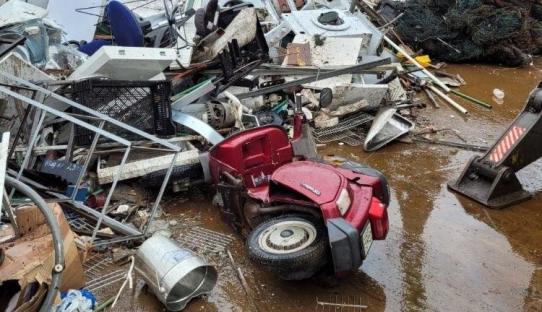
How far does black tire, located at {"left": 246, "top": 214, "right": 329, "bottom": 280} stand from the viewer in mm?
3555

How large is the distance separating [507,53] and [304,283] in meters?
8.02

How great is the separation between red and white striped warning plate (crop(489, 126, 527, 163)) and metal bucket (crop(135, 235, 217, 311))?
332 centimetres

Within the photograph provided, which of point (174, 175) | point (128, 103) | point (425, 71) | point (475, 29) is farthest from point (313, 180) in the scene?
point (475, 29)

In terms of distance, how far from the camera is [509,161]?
5.40 meters

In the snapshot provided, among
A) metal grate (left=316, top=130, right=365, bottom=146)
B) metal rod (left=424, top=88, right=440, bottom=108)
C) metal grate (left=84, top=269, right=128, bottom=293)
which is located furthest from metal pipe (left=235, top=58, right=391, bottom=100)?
metal grate (left=84, top=269, right=128, bottom=293)

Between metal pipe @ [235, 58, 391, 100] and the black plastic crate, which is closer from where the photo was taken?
the black plastic crate

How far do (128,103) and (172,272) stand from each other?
230 cm

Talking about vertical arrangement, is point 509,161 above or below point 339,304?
below

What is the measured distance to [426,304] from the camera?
13.1 feet

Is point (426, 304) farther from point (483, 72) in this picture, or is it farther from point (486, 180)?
point (483, 72)

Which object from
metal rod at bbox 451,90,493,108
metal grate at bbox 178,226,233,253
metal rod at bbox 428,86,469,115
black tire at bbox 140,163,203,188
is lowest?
metal rod at bbox 451,90,493,108

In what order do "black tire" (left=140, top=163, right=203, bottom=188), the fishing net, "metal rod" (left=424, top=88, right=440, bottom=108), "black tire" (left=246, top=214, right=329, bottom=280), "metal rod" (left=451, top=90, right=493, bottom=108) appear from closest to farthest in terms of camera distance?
"black tire" (left=246, top=214, right=329, bottom=280), "black tire" (left=140, top=163, right=203, bottom=188), "metal rod" (left=424, top=88, right=440, bottom=108), "metal rod" (left=451, top=90, right=493, bottom=108), the fishing net

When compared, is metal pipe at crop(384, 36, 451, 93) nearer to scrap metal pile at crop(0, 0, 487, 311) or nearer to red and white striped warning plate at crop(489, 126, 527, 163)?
scrap metal pile at crop(0, 0, 487, 311)

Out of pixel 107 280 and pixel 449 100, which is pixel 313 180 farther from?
pixel 449 100
